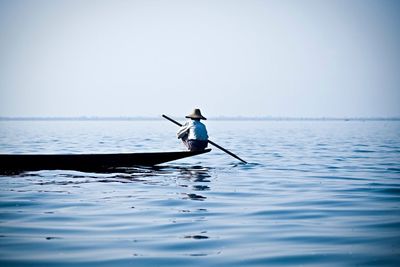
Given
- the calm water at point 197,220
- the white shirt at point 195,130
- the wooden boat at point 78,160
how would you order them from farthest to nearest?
1. the white shirt at point 195,130
2. the wooden boat at point 78,160
3. the calm water at point 197,220

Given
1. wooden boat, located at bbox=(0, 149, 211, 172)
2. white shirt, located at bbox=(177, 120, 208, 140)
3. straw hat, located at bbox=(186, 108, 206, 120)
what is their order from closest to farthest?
wooden boat, located at bbox=(0, 149, 211, 172) → straw hat, located at bbox=(186, 108, 206, 120) → white shirt, located at bbox=(177, 120, 208, 140)

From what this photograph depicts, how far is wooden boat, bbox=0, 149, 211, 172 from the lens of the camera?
490 inches

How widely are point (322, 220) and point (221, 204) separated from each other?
194 centimetres

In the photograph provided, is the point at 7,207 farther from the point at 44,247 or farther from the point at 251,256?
the point at 251,256

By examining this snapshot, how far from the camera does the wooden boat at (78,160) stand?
1244 centimetres

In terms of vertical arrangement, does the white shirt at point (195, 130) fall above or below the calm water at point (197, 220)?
above

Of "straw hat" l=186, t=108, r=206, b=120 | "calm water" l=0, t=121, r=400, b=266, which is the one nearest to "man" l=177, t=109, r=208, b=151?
"straw hat" l=186, t=108, r=206, b=120

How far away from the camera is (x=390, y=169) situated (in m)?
14.3

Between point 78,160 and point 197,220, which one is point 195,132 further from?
point 197,220

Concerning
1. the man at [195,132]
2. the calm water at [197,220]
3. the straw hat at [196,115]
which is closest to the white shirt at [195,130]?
the man at [195,132]

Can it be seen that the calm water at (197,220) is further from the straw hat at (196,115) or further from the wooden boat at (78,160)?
the straw hat at (196,115)

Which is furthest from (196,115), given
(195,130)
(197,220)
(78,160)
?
(197,220)

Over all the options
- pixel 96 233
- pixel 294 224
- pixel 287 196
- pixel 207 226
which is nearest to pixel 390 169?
pixel 287 196

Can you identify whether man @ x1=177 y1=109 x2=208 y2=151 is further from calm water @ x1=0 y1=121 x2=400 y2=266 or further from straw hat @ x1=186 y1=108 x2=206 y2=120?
calm water @ x1=0 y1=121 x2=400 y2=266
